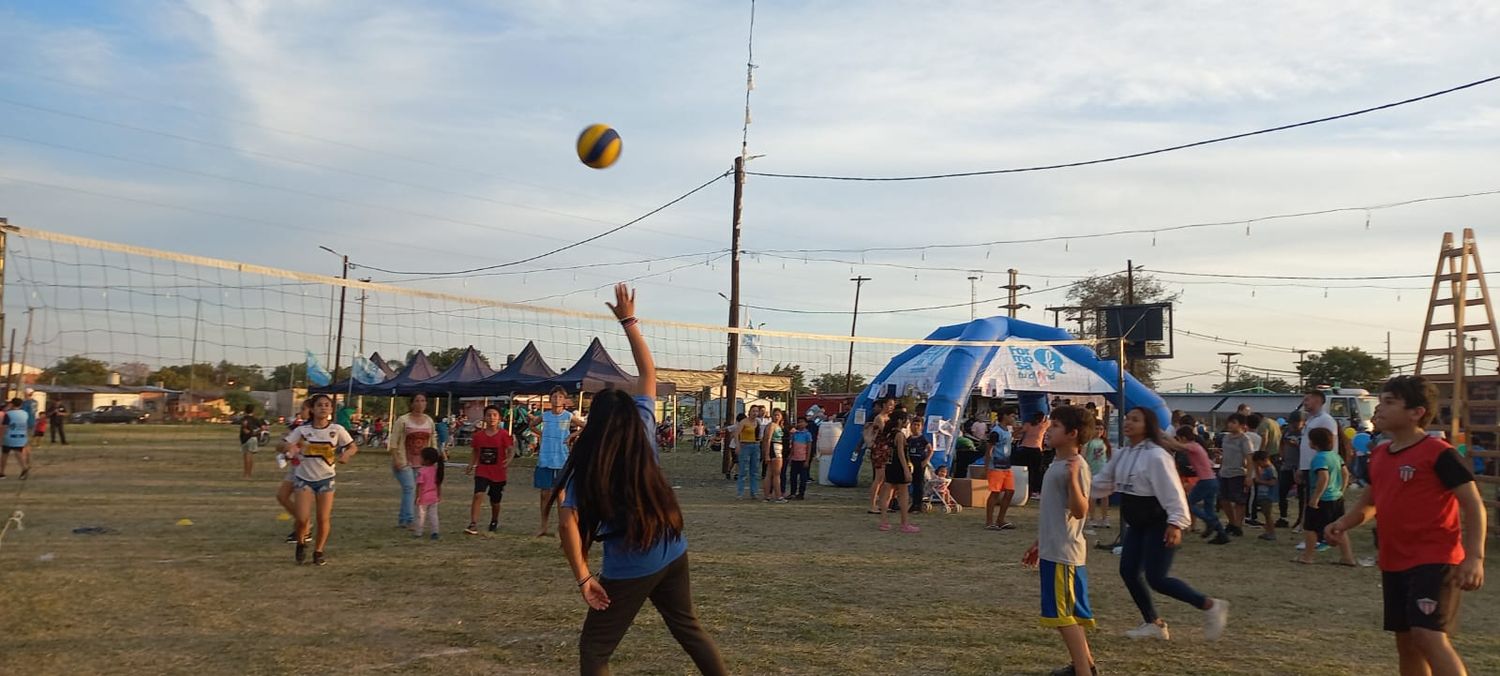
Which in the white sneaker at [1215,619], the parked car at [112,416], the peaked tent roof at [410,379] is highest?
the peaked tent roof at [410,379]

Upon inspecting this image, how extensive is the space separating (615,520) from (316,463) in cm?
629

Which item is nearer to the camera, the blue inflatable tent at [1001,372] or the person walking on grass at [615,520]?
the person walking on grass at [615,520]

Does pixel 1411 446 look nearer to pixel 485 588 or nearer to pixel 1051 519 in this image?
pixel 1051 519

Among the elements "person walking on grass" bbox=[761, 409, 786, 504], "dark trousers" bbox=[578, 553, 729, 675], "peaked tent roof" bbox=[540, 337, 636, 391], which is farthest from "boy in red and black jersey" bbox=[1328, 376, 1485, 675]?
"peaked tent roof" bbox=[540, 337, 636, 391]

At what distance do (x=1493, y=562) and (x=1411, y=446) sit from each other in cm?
815

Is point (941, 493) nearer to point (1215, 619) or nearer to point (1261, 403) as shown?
point (1215, 619)

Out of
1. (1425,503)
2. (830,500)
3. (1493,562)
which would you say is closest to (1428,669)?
(1425,503)

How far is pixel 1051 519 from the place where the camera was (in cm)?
573

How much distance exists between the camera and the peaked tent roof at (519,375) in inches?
1079

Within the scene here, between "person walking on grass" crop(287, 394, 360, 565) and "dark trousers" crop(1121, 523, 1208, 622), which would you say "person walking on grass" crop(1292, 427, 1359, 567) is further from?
"person walking on grass" crop(287, 394, 360, 565)

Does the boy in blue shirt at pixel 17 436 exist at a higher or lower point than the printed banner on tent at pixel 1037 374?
lower

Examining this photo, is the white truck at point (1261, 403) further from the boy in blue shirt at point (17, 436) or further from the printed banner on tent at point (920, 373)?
the boy in blue shirt at point (17, 436)

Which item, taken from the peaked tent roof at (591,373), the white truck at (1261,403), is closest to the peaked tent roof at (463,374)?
the peaked tent roof at (591,373)

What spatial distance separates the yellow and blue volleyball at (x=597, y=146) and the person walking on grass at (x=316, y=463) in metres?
3.64
